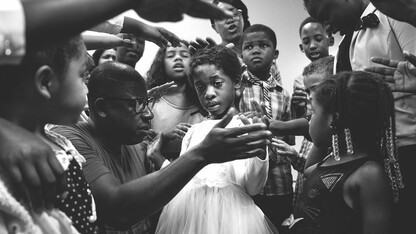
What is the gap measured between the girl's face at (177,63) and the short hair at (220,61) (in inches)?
19.3

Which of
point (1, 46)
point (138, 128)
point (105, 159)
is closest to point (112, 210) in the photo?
point (105, 159)

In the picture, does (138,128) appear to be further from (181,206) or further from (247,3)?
(247,3)

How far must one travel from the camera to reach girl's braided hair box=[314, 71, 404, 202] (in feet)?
5.77

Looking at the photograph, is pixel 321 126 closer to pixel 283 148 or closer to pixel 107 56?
pixel 283 148

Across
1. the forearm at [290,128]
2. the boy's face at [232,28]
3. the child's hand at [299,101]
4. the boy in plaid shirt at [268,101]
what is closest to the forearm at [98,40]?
the boy in plaid shirt at [268,101]

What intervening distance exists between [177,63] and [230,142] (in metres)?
1.67

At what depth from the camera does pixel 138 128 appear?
5.99 ft

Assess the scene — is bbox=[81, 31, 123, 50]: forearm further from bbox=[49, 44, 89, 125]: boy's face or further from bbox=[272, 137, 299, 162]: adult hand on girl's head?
bbox=[272, 137, 299, 162]: adult hand on girl's head

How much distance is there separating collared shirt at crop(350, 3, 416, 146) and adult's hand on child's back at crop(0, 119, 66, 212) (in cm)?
135

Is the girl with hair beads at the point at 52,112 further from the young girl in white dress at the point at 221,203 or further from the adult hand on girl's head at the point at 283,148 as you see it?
the adult hand on girl's head at the point at 283,148

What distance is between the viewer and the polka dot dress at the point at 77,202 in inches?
42.8

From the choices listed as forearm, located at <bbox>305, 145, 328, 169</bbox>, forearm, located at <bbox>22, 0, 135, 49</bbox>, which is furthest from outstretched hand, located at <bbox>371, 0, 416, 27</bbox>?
forearm, located at <bbox>22, 0, 135, 49</bbox>

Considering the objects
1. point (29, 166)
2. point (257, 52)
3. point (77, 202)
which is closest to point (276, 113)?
point (257, 52)

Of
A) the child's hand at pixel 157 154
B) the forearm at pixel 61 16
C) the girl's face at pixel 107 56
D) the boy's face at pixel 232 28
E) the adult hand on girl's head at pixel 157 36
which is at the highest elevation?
the forearm at pixel 61 16
